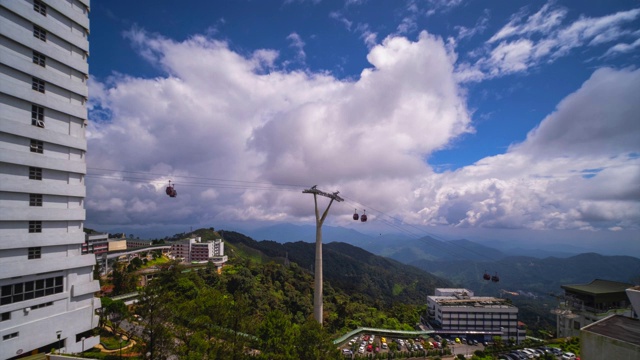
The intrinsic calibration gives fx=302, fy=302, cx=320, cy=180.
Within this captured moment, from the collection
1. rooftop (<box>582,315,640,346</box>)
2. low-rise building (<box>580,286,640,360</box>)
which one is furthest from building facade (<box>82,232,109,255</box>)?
rooftop (<box>582,315,640,346</box>)

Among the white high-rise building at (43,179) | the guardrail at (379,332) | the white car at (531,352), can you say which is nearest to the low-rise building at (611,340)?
the white high-rise building at (43,179)

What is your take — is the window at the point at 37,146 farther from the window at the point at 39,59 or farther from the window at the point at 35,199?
the window at the point at 39,59

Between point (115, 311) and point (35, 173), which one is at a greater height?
point (35, 173)

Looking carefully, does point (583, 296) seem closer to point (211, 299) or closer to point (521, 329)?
point (521, 329)

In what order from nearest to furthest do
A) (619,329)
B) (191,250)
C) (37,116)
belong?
(619,329) → (37,116) → (191,250)

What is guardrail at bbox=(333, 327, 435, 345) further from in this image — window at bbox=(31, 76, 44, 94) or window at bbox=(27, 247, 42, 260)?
window at bbox=(31, 76, 44, 94)

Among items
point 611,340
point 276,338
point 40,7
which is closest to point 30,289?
point 276,338

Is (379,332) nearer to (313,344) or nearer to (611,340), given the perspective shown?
(313,344)
